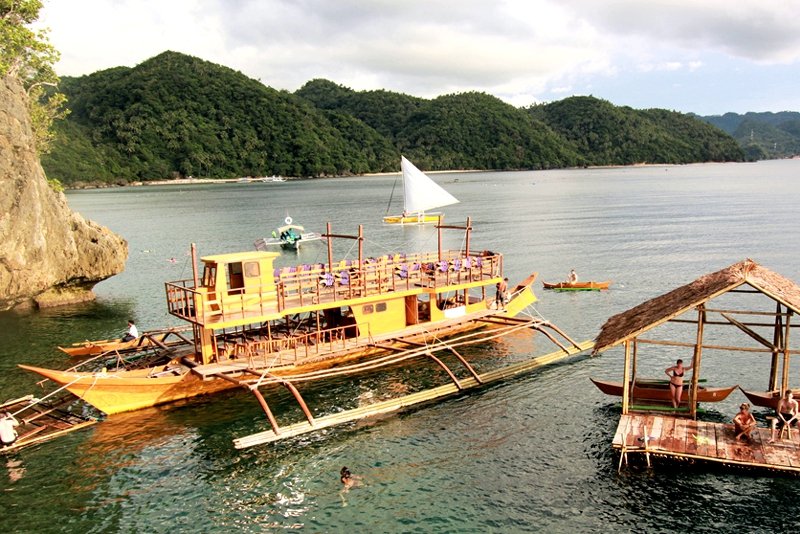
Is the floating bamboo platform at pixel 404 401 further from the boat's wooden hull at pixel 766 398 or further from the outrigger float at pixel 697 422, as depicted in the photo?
the boat's wooden hull at pixel 766 398

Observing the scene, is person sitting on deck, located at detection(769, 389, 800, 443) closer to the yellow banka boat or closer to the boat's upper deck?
the yellow banka boat

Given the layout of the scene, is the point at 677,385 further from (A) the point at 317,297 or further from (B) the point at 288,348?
(B) the point at 288,348

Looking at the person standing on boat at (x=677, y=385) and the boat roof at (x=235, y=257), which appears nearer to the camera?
the person standing on boat at (x=677, y=385)

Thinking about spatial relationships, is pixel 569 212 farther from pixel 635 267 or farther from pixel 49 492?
pixel 49 492

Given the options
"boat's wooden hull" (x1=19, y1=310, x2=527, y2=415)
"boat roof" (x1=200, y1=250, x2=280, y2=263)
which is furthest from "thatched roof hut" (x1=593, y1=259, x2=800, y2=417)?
"boat roof" (x1=200, y1=250, x2=280, y2=263)

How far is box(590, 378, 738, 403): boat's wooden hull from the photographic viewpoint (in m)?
22.7

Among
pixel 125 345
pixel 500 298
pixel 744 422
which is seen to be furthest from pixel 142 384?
pixel 744 422

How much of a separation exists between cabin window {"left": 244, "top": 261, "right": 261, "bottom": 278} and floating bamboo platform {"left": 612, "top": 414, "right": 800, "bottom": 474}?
16.3 m

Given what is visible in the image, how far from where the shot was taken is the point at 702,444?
62.2 ft

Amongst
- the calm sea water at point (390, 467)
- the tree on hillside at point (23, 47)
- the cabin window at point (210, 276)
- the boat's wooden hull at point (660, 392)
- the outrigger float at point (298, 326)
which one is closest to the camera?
the calm sea water at point (390, 467)

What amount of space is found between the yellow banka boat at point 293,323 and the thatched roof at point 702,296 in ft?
26.5

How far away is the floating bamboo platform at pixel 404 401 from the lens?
68.4 feet

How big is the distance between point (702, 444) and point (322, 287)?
1829cm

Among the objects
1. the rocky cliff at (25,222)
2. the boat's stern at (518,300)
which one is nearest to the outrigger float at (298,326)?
the boat's stern at (518,300)
